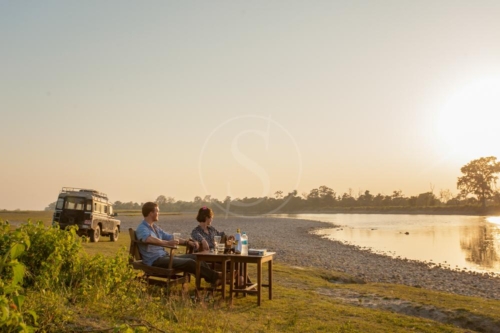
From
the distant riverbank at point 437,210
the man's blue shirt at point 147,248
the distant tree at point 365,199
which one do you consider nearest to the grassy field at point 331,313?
the man's blue shirt at point 147,248

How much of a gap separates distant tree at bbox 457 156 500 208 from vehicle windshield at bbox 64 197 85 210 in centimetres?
9722

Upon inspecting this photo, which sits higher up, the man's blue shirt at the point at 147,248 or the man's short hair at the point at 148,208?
the man's short hair at the point at 148,208

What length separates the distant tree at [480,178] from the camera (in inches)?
3955

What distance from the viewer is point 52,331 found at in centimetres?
426

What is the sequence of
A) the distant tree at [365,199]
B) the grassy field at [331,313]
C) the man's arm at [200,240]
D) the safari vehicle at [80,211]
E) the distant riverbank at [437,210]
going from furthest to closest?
the distant tree at [365,199], the distant riverbank at [437,210], the safari vehicle at [80,211], the man's arm at [200,240], the grassy field at [331,313]

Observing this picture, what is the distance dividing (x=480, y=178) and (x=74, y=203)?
102 meters

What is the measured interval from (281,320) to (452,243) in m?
28.2

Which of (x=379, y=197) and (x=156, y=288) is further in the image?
(x=379, y=197)

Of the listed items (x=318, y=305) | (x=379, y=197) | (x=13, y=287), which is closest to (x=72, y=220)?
(x=318, y=305)

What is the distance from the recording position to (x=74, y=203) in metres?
19.3

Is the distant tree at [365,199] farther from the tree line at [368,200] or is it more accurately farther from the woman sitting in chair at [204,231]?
the woman sitting in chair at [204,231]

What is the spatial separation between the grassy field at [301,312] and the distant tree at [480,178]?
100224 mm

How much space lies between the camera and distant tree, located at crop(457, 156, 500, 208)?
3955 inches

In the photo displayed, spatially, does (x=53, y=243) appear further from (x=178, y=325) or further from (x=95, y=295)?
(x=178, y=325)
